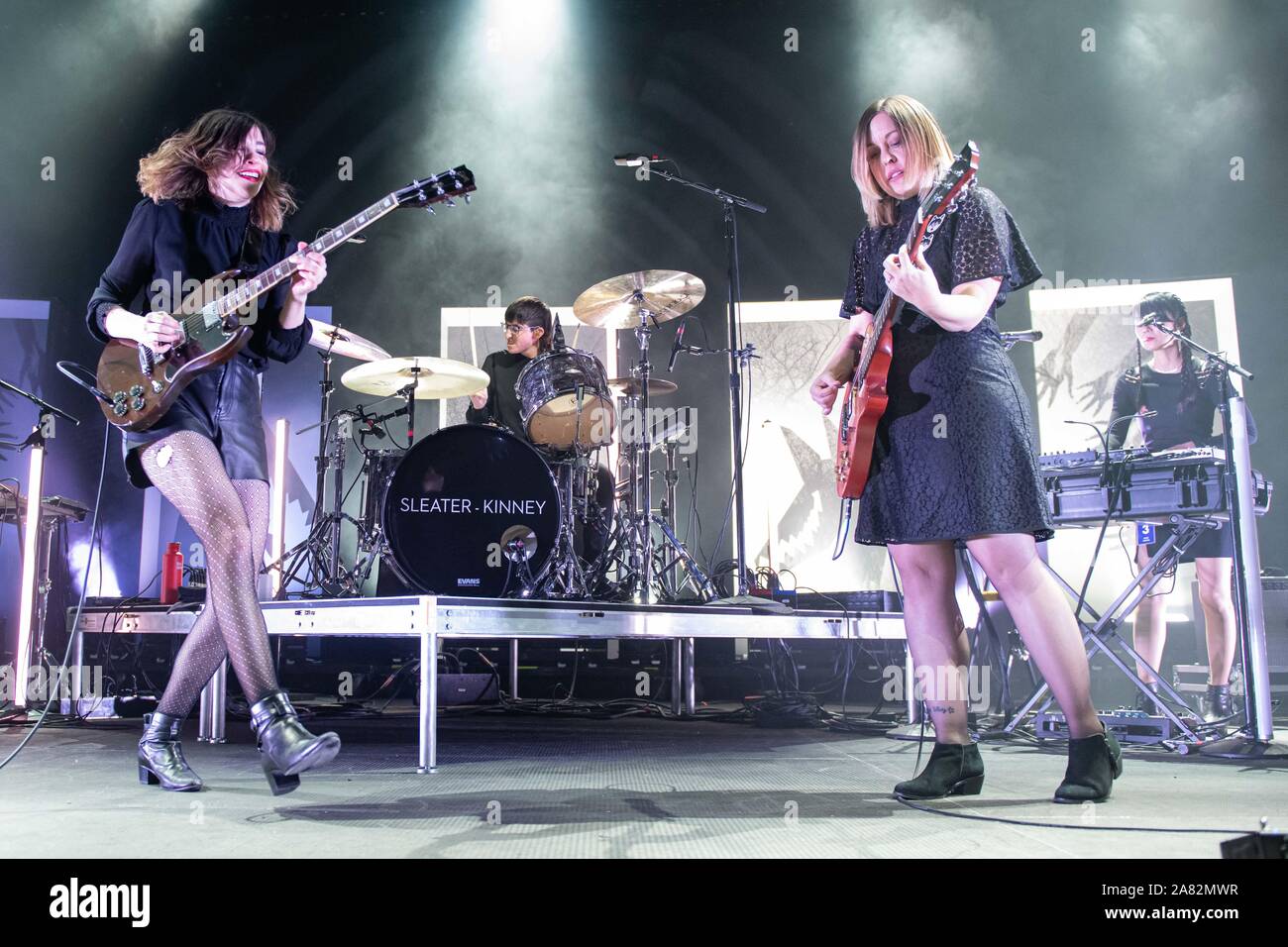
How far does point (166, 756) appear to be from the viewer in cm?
241

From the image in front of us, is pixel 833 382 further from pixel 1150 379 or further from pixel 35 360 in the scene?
pixel 35 360

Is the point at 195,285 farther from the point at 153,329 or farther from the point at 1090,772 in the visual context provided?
the point at 1090,772

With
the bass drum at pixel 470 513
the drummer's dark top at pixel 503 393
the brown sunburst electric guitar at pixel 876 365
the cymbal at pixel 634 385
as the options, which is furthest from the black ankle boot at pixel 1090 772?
the drummer's dark top at pixel 503 393

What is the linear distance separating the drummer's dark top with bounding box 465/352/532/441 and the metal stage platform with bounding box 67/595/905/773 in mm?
2081

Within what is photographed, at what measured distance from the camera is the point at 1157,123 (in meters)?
6.66

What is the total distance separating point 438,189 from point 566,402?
1999 mm

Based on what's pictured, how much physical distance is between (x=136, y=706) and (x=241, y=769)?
227cm

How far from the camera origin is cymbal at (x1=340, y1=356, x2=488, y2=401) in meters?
5.05

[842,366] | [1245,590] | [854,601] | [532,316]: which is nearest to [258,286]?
[842,366]

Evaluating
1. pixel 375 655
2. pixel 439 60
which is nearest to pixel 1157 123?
pixel 439 60

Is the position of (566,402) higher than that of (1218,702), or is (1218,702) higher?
(566,402)

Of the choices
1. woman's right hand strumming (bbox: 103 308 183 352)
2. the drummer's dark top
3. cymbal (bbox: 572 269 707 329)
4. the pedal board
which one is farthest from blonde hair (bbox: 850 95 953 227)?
the drummer's dark top

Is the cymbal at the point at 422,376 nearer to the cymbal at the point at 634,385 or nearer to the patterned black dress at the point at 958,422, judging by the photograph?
the cymbal at the point at 634,385

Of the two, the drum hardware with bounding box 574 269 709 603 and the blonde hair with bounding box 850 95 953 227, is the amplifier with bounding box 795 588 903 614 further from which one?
the blonde hair with bounding box 850 95 953 227
